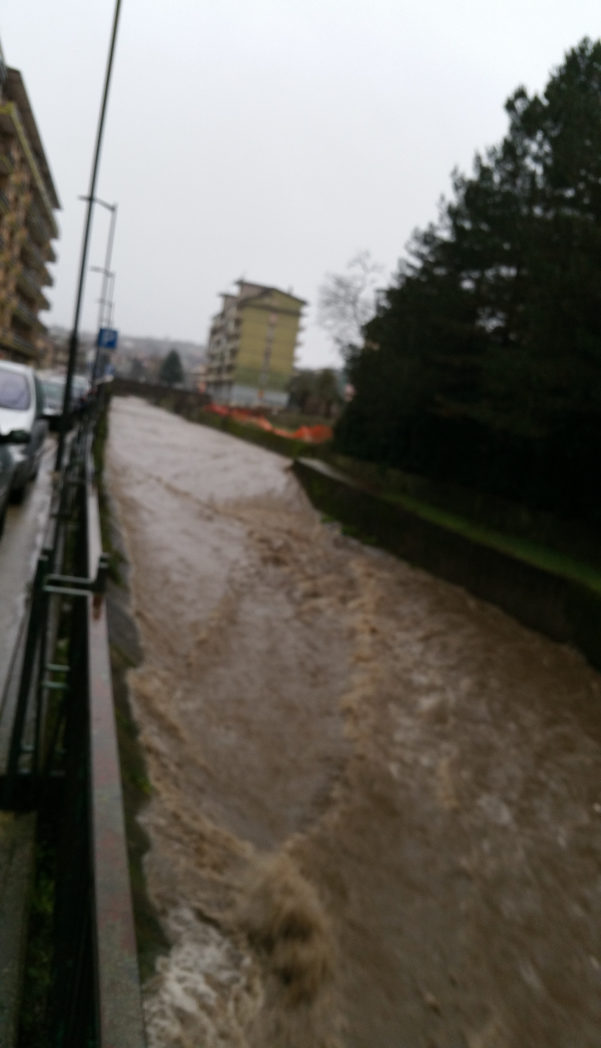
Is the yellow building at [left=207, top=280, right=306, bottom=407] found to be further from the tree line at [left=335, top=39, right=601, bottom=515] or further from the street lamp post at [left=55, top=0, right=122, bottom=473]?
the street lamp post at [left=55, top=0, right=122, bottom=473]

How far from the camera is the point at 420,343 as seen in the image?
2344cm

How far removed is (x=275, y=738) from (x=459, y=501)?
45.4 ft

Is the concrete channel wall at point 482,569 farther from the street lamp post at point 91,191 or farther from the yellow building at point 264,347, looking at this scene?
the yellow building at point 264,347

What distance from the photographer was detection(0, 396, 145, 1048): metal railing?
180 centimetres

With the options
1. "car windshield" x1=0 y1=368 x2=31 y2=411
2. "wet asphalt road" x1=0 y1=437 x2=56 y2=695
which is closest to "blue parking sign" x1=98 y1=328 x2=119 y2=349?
"wet asphalt road" x1=0 y1=437 x2=56 y2=695

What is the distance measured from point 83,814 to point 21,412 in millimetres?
9127

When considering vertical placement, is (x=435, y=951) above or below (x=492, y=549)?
below

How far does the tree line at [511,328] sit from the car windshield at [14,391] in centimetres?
796

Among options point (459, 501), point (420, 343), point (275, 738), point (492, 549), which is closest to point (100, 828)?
point (275, 738)

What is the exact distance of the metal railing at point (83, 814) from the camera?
1.80m

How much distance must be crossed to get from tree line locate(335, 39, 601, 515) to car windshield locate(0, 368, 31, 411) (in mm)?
7963

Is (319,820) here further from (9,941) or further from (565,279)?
(565,279)

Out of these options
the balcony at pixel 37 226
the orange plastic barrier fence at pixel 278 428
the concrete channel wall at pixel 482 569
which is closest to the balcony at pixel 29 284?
the balcony at pixel 37 226

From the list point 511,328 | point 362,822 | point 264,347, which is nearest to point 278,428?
point 264,347
